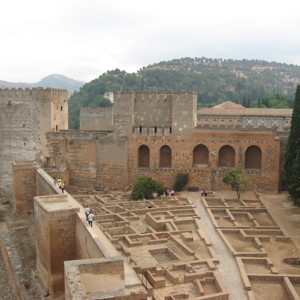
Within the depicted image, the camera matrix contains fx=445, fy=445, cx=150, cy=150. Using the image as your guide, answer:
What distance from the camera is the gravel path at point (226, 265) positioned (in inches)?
614

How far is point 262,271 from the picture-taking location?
1773cm

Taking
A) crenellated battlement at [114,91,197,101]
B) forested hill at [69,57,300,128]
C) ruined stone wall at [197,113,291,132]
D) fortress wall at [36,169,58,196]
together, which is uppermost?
forested hill at [69,57,300,128]

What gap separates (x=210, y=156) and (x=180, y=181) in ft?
9.11

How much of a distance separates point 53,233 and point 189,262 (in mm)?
5465

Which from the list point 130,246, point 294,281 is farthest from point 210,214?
point 294,281

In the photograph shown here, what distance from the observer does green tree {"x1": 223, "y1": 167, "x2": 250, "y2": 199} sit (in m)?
28.5

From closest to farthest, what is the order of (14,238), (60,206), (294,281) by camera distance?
(294,281) → (60,206) → (14,238)

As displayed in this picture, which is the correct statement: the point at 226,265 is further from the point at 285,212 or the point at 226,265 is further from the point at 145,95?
the point at 145,95

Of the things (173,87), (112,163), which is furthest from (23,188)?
(173,87)

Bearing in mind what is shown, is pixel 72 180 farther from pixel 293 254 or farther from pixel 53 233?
pixel 293 254

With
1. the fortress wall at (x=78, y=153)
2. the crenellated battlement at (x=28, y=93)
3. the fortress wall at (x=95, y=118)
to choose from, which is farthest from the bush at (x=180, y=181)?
the fortress wall at (x=95, y=118)

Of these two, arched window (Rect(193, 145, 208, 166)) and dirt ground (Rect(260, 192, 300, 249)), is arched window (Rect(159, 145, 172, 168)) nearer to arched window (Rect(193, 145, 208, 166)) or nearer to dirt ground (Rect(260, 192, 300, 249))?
arched window (Rect(193, 145, 208, 166))

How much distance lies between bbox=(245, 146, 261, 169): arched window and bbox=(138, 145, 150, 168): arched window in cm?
723

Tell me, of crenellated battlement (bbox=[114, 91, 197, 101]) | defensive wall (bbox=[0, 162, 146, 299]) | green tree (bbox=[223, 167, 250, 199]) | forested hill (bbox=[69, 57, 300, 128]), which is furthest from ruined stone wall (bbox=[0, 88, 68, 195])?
forested hill (bbox=[69, 57, 300, 128])
